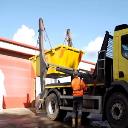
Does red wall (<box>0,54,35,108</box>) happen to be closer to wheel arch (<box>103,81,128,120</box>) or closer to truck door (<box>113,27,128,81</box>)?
wheel arch (<box>103,81,128,120</box>)

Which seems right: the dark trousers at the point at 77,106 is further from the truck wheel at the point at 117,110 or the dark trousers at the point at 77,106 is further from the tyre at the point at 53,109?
the tyre at the point at 53,109

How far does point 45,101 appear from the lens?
1391 centimetres

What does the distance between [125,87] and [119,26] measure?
1979mm

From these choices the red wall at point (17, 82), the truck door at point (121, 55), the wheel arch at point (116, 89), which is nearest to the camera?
the wheel arch at point (116, 89)

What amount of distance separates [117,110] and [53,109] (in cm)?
382

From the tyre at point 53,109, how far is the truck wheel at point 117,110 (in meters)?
2.93

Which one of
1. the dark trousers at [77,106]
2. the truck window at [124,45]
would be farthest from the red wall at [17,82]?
the truck window at [124,45]

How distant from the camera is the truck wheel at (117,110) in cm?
983

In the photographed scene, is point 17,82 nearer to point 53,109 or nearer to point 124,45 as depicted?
point 53,109

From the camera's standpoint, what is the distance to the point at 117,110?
1020 centimetres

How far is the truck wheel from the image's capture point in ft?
32.2

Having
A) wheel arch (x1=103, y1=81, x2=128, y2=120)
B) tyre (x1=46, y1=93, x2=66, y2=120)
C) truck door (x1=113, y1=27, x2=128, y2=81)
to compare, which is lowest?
tyre (x1=46, y1=93, x2=66, y2=120)

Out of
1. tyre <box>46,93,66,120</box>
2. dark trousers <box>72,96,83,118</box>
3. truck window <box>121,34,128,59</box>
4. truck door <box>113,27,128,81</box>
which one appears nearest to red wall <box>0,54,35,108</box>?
tyre <box>46,93,66,120</box>

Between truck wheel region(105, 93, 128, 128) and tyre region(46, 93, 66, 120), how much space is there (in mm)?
2931
